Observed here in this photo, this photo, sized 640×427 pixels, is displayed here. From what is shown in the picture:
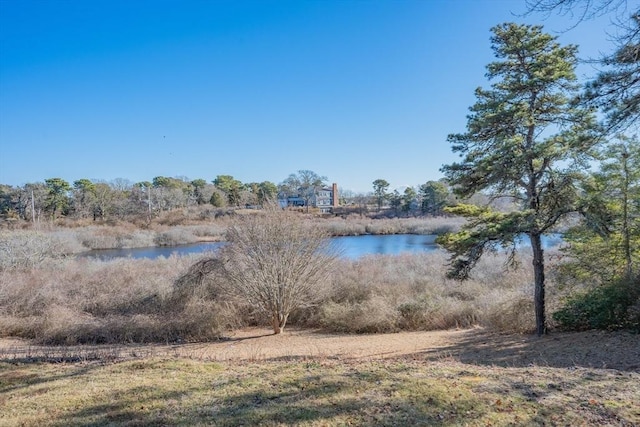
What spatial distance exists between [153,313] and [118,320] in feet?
3.90

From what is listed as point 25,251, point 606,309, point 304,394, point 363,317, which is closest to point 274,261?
point 363,317

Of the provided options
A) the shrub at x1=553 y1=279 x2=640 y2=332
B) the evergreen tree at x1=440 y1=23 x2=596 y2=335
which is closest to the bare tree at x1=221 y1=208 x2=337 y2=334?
the evergreen tree at x1=440 y1=23 x2=596 y2=335

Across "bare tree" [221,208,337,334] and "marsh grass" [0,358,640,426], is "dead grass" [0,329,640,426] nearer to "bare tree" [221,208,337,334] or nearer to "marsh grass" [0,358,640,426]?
"marsh grass" [0,358,640,426]

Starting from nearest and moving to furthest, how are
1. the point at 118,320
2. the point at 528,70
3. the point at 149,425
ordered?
the point at 149,425
the point at 528,70
the point at 118,320

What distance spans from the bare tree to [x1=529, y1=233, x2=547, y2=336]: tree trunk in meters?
6.43

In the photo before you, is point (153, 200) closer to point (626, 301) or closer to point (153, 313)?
point (153, 313)

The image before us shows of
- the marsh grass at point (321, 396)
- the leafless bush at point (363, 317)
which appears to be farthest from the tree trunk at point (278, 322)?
the marsh grass at point (321, 396)

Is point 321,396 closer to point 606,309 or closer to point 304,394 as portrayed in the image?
point 304,394

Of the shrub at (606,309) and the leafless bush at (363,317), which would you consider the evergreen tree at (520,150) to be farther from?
the leafless bush at (363,317)

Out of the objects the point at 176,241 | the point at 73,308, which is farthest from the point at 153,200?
the point at 73,308

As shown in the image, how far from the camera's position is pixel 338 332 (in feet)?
44.2

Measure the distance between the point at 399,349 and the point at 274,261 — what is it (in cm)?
468

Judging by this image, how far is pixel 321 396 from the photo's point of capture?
144 inches

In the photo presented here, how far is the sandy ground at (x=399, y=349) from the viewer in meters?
7.06
